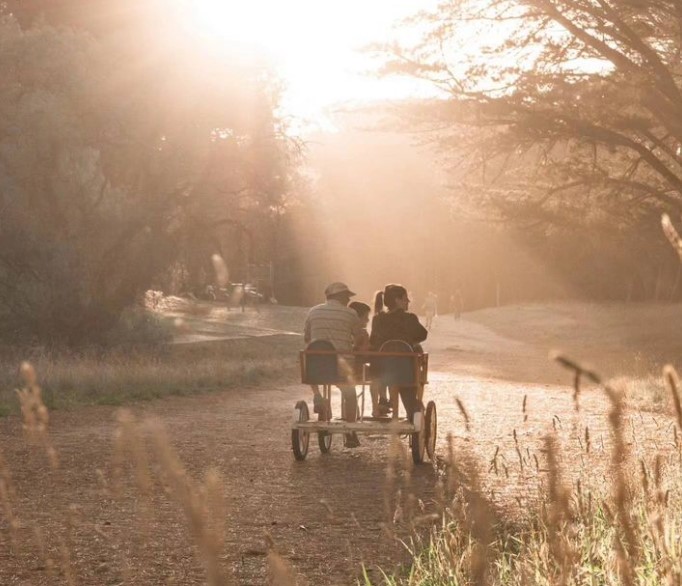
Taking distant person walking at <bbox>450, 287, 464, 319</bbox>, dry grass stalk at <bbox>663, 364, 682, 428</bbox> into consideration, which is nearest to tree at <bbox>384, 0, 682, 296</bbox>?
dry grass stalk at <bbox>663, 364, 682, 428</bbox>

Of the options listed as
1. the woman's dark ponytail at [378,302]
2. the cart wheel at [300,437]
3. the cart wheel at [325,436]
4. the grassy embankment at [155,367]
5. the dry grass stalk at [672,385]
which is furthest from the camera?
the grassy embankment at [155,367]

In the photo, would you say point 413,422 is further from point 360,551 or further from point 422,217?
point 422,217

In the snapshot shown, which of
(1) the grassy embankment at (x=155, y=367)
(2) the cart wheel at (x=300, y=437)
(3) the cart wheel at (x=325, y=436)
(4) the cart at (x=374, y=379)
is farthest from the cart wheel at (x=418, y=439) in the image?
(1) the grassy embankment at (x=155, y=367)

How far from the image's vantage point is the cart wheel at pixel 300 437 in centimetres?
1121

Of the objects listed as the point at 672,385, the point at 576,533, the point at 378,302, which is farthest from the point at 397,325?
the point at 672,385

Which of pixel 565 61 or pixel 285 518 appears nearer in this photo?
pixel 285 518

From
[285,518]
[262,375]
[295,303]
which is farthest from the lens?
[295,303]

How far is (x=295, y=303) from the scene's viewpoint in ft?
243

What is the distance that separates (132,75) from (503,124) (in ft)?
39.2

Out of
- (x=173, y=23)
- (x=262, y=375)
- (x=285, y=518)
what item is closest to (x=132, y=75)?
(x=173, y=23)

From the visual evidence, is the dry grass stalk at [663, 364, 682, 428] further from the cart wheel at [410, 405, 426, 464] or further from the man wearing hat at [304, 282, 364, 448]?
the man wearing hat at [304, 282, 364, 448]

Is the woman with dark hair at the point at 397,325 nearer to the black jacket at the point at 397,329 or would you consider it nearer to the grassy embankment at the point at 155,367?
the black jacket at the point at 397,329

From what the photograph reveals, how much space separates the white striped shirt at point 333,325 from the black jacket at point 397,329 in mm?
194

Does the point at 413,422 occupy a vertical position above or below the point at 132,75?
below
